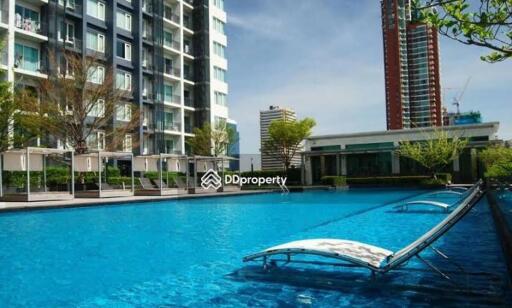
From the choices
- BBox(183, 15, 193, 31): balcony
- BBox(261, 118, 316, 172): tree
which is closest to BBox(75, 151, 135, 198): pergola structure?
BBox(261, 118, 316, 172): tree

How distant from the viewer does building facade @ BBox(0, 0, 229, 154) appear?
101 ft

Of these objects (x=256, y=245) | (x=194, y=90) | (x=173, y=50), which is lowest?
(x=256, y=245)

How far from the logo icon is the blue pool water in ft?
62.4

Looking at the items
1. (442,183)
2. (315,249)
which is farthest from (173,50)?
(315,249)

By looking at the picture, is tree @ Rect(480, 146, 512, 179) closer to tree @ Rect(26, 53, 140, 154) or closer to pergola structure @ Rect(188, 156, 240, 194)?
pergola structure @ Rect(188, 156, 240, 194)

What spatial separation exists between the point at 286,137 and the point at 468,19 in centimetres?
4045

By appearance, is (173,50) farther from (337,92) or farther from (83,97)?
(337,92)

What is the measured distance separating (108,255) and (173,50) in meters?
38.2

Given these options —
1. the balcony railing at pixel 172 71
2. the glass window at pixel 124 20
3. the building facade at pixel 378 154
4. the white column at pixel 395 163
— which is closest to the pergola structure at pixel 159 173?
the glass window at pixel 124 20

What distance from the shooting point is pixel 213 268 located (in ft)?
22.9

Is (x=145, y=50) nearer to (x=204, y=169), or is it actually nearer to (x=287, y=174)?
(x=204, y=169)

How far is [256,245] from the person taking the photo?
30.0ft

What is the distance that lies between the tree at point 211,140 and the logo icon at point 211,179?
895 cm

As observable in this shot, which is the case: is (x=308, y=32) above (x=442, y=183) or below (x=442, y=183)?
above
